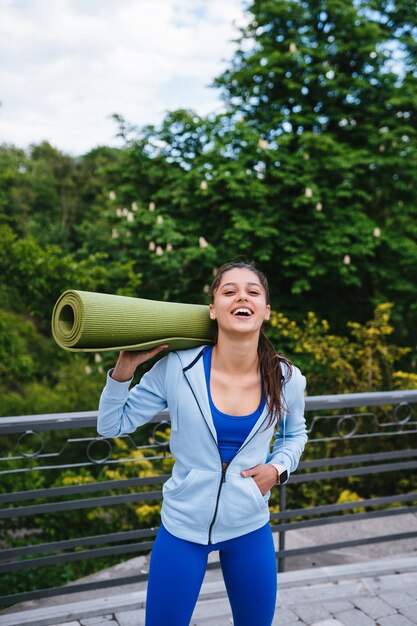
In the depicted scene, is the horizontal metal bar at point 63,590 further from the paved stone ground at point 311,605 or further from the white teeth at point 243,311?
the white teeth at point 243,311

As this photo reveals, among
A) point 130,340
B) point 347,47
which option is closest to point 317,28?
point 347,47

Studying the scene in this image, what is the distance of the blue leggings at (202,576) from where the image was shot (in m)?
1.57

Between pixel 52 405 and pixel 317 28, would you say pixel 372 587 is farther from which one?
pixel 317 28

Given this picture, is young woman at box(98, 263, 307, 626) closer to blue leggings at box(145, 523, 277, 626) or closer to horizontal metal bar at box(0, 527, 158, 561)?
blue leggings at box(145, 523, 277, 626)

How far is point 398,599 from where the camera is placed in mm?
2693

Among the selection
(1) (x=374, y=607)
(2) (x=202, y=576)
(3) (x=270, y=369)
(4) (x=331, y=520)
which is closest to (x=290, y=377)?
(3) (x=270, y=369)

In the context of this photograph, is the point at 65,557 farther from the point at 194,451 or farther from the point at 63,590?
the point at 194,451

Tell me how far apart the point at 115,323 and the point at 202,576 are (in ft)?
2.84

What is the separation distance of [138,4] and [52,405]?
26.7 feet

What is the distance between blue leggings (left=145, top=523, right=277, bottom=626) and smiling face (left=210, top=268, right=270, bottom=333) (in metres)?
0.67

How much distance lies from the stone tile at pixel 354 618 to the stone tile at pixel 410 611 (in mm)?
191

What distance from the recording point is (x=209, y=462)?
5.18 ft

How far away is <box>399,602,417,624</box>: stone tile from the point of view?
8.34ft

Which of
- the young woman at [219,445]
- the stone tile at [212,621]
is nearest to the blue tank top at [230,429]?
the young woman at [219,445]
